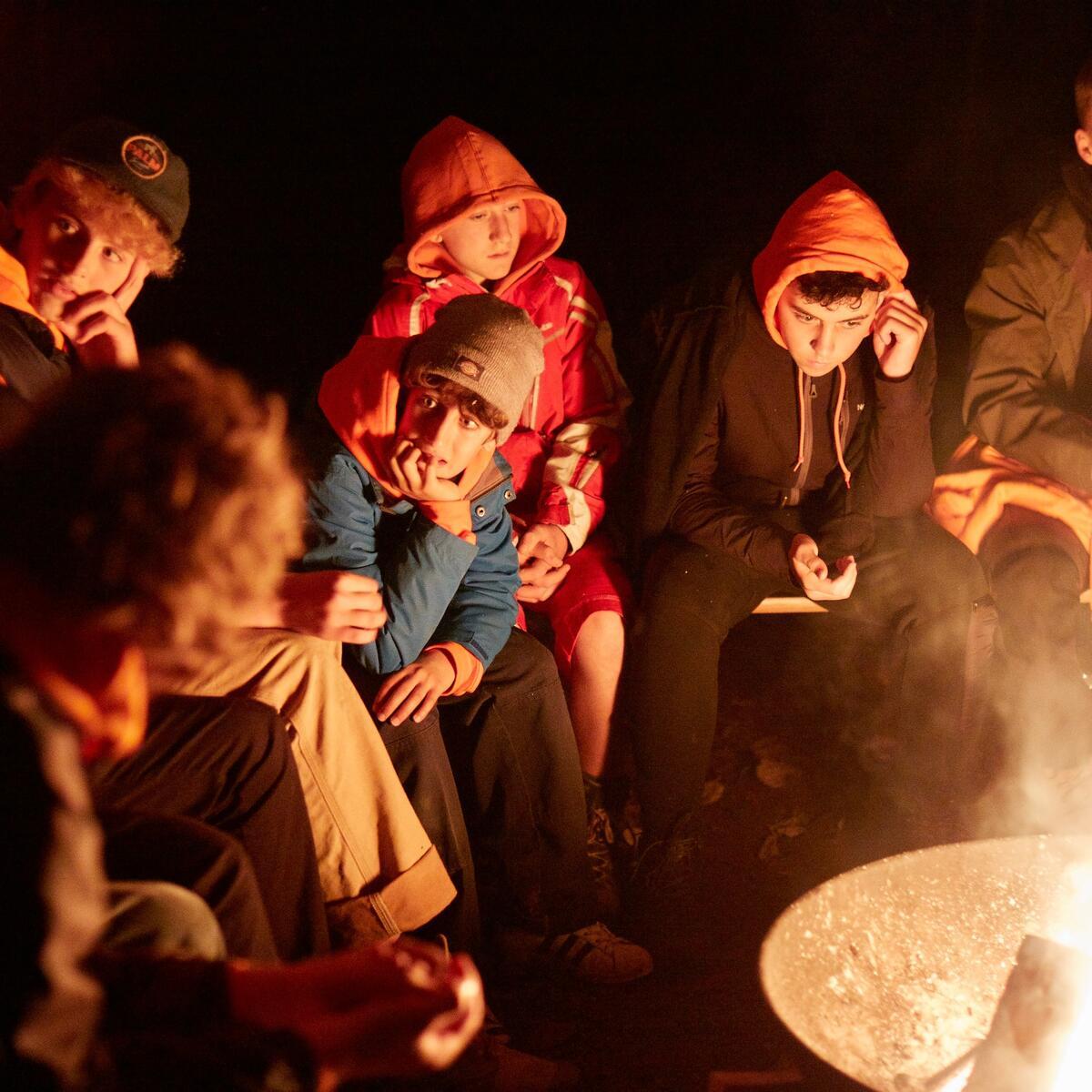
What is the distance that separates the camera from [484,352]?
2557 mm

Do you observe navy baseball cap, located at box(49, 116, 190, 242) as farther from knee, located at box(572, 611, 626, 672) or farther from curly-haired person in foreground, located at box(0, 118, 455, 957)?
knee, located at box(572, 611, 626, 672)

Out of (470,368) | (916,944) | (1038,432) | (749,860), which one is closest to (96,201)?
(470,368)

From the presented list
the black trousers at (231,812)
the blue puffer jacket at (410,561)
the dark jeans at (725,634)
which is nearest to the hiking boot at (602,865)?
the dark jeans at (725,634)

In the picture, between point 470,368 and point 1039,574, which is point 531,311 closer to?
point 470,368

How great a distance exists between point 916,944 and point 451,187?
243 cm

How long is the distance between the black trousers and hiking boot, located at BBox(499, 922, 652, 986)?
0.70 meters

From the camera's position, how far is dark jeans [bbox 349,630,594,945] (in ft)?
8.89

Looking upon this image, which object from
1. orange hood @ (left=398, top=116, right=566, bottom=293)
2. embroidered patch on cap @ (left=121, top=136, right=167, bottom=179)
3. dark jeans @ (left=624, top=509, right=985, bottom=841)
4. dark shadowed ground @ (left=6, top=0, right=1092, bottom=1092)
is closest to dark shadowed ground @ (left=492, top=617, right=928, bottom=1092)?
dark shadowed ground @ (left=6, top=0, right=1092, bottom=1092)

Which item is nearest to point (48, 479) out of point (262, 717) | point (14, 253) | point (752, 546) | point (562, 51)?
point (262, 717)

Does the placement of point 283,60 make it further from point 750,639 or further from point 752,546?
point 750,639

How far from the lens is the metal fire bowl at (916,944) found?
1.84 metres

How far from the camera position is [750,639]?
13.9ft

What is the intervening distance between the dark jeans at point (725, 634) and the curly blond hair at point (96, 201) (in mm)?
1612

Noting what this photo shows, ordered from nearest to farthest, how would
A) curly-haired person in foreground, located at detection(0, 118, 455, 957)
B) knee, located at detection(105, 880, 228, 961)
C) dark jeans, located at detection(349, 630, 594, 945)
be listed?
knee, located at detection(105, 880, 228, 961)
curly-haired person in foreground, located at detection(0, 118, 455, 957)
dark jeans, located at detection(349, 630, 594, 945)
